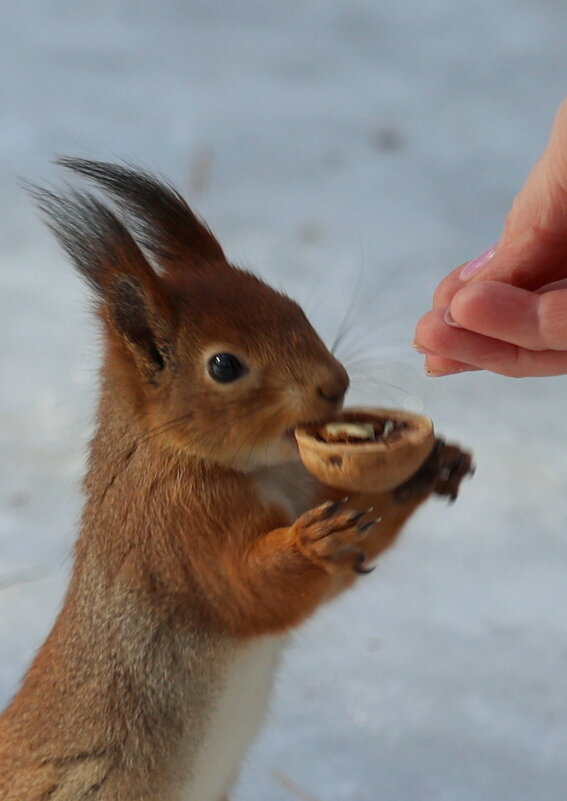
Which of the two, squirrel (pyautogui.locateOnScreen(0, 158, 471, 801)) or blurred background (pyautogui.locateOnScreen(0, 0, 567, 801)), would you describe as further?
blurred background (pyautogui.locateOnScreen(0, 0, 567, 801))

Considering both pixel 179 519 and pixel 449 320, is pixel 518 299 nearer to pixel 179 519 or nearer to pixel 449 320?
pixel 449 320

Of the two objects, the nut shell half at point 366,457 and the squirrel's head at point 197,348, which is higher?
the squirrel's head at point 197,348

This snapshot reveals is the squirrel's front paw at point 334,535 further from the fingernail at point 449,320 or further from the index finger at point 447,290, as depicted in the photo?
the index finger at point 447,290

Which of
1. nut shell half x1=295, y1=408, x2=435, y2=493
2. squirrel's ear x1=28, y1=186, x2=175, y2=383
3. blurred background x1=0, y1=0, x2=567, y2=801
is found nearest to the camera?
nut shell half x1=295, y1=408, x2=435, y2=493

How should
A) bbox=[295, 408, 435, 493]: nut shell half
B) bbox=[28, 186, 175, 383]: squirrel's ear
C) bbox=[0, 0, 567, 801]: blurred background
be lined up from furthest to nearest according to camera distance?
bbox=[0, 0, 567, 801]: blurred background < bbox=[28, 186, 175, 383]: squirrel's ear < bbox=[295, 408, 435, 493]: nut shell half

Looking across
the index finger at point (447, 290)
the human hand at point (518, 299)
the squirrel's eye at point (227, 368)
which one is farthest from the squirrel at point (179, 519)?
the index finger at point (447, 290)

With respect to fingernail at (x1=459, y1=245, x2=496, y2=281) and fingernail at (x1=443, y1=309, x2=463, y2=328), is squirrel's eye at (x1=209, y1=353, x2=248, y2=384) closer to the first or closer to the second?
fingernail at (x1=443, y1=309, x2=463, y2=328)

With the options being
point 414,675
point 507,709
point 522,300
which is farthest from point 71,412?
point 522,300

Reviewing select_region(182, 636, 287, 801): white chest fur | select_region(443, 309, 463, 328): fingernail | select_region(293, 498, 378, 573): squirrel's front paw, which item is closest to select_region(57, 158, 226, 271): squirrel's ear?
select_region(443, 309, 463, 328): fingernail
